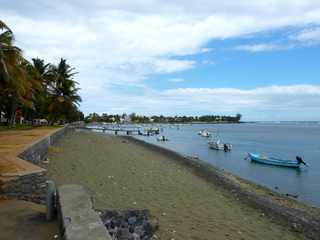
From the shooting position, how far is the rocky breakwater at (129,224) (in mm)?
7906

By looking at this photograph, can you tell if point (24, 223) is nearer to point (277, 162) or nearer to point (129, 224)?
point (129, 224)

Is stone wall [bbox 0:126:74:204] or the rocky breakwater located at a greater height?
stone wall [bbox 0:126:74:204]

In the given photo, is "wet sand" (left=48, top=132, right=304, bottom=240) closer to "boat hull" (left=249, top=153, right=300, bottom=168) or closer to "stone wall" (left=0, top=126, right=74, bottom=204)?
"stone wall" (left=0, top=126, right=74, bottom=204)

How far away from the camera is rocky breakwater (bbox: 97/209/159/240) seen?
25.9 feet

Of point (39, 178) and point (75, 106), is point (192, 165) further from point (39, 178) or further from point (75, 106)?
point (75, 106)

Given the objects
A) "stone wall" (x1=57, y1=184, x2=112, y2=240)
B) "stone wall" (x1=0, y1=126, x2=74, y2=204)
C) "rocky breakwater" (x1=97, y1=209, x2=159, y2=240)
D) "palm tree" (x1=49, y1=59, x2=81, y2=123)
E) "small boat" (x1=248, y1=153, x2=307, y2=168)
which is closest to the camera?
"stone wall" (x1=57, y1=184, x2=112, y2=240)

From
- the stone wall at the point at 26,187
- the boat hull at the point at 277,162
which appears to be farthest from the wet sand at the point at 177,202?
the boat hull at the point at 277,162

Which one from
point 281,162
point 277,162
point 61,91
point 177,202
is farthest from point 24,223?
point 61,91

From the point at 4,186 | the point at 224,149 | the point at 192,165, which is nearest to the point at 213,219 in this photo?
the point at 4,186

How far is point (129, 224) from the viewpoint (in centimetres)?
838

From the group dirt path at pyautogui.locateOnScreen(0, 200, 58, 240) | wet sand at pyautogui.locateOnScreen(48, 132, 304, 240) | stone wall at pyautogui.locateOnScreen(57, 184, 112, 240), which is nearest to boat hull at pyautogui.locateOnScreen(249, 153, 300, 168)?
wet sand at pyautogui.locateOnScreen(48, 132, 304, 240)

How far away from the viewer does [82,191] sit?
6777 mm

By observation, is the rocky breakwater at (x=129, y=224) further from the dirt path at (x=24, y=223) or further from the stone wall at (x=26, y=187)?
the stone wall at (x=26, y=187)

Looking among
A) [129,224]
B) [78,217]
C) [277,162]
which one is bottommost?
[277,162]
